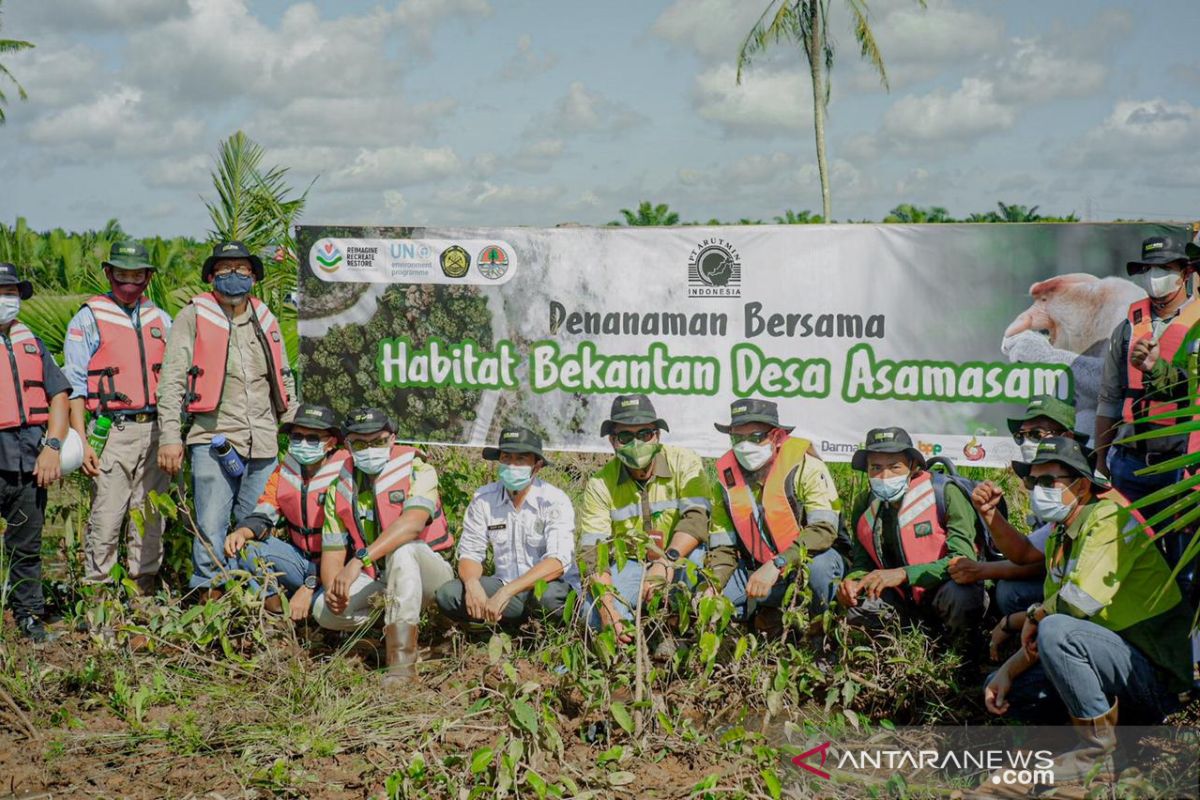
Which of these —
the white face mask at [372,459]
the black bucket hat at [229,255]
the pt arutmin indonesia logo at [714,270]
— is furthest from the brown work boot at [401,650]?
the pt arutmin indonesia logo at [714,270]

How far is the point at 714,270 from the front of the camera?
6898mm

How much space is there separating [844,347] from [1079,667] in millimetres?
2855

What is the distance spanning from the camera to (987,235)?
6.48m

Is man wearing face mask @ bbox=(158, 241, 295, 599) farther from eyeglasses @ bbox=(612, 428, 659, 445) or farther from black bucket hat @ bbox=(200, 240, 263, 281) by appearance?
eyeglasses @ bbox=(612, 428, 659, 445)

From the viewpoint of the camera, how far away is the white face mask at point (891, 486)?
5312 mm

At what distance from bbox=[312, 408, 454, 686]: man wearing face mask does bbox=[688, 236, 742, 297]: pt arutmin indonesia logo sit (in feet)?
7.28

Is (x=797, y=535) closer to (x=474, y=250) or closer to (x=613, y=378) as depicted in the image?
(x=613, y=378)

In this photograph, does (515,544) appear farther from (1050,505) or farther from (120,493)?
(1050,505)

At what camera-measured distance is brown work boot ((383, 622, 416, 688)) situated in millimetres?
5531

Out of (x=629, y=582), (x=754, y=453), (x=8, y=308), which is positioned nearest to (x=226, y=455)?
(x=8, y=308)

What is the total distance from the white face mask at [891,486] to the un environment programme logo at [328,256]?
4.15m

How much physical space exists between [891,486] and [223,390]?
3.87 meters

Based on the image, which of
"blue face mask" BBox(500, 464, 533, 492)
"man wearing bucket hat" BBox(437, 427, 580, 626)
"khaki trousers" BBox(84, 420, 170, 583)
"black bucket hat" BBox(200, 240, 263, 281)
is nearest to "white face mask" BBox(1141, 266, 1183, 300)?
"man wearing bucket hat" BBox(437, 427, 580, 626)

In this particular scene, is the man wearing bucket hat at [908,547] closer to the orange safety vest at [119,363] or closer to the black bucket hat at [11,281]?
the orange safety vest at [119,363]
